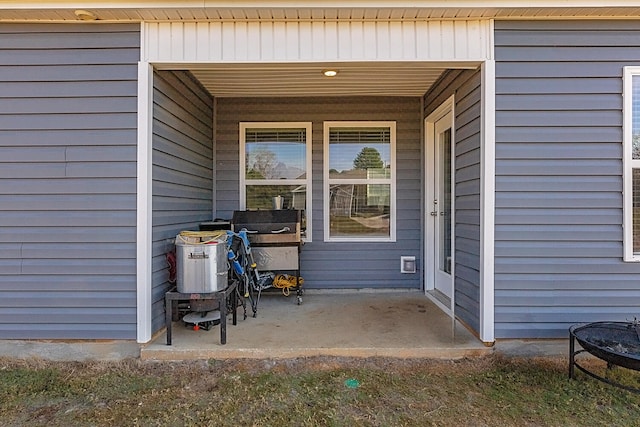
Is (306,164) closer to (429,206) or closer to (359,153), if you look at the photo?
(359,153)

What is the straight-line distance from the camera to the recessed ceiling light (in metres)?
2.99

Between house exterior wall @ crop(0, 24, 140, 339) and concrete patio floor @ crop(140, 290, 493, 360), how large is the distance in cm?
53

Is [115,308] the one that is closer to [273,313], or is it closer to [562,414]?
[273,313]

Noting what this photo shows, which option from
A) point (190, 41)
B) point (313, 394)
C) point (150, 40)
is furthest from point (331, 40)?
point (313, 394)

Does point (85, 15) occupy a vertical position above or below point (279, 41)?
above

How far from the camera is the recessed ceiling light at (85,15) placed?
299 centimetres

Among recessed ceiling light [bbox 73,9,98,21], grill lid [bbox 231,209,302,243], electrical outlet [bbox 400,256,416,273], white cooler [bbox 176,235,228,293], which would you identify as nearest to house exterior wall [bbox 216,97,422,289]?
electrical outlet [bbox 400,256,416,273]

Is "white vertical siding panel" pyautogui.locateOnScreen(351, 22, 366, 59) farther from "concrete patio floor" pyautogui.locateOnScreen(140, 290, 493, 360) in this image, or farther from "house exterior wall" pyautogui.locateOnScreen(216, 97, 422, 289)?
"concrete patio floor" pyautogui.locateOnScreen(140, 290, 493, 360)

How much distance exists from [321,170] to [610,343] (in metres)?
3.37

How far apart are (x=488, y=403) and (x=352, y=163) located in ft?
10.5

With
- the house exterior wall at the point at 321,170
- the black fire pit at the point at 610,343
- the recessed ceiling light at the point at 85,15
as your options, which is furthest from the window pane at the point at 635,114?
the recessed ceiling light at the point at 85,15

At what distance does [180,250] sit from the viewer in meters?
3.21

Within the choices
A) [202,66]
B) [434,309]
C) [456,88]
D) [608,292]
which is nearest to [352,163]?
[456,88]

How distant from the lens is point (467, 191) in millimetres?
3500
